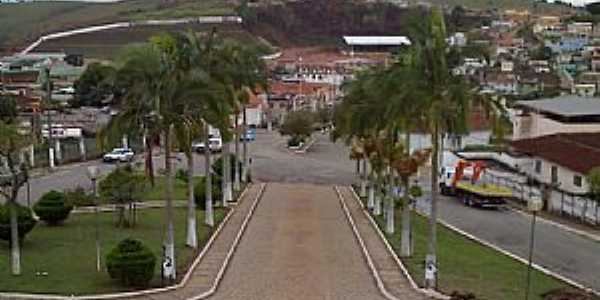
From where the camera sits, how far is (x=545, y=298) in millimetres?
23234

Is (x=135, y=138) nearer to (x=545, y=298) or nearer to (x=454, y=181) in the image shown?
(x=545, y=298)

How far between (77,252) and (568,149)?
32.2m

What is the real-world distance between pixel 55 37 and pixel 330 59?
52694 mm

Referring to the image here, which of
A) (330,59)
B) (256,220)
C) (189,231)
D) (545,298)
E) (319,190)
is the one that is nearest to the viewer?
(545,298)

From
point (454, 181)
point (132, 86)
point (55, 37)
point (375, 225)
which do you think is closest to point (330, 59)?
point (55, 37)

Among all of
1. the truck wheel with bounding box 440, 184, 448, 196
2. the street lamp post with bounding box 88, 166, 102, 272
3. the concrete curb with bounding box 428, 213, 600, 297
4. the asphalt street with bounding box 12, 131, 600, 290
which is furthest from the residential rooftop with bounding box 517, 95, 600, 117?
the street lamp post with bounding box 88, 166, 102, 272

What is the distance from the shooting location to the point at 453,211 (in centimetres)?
4559

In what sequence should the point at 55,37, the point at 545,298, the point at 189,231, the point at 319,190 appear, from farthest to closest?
1. the point at 55,37
2. the point at 319,190
3. the point at 189,231
4. the point at 545,298

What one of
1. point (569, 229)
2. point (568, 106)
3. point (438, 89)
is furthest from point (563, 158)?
point (438, 89)

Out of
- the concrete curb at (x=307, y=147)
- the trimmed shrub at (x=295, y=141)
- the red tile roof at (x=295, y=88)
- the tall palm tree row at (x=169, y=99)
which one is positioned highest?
the tall palm tree row at (x=169, y=99)

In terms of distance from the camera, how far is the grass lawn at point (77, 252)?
21.9 m

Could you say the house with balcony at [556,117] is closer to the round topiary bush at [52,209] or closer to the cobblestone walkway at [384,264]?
Result: the cobblestone walkway at [384,264]

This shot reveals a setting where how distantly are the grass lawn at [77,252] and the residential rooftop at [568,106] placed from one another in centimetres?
3091

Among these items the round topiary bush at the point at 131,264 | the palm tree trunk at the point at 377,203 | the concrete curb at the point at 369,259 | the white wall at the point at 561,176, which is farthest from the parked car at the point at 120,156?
the round topiary bush at the point at 131,264
